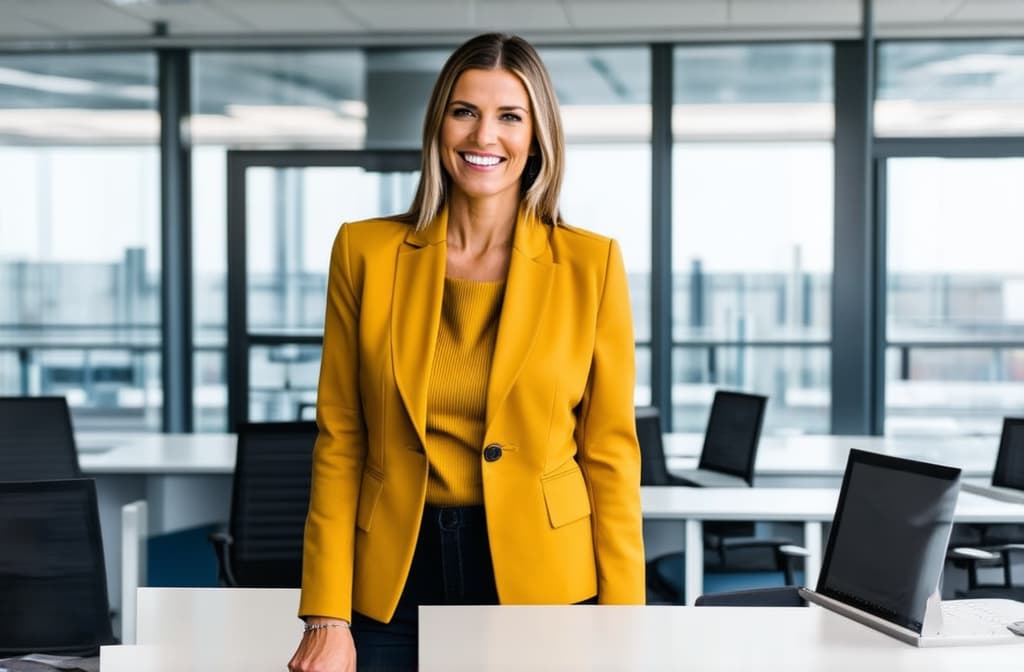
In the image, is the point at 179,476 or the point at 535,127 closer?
the point at 535,127

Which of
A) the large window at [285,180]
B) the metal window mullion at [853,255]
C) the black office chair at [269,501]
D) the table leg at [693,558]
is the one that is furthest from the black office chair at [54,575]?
the metal window mullion at [853,255]

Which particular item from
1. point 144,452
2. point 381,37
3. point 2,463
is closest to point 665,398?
point 381,37

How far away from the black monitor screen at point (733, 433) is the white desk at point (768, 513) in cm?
87

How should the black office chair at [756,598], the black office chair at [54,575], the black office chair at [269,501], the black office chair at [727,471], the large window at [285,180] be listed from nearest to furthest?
1. the black office chair at [756,598]
2. the black office chair at [54,575]
3. the black office chair at [269,501]
4. the black office chair at [727,471]
5. the large window at [285,180]

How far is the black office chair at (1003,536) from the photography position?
12.6 feet

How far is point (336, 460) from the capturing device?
168cm

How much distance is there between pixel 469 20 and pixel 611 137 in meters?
1.00

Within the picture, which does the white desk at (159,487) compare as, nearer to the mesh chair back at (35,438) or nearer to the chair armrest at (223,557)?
the mesh chair back at (35,438)

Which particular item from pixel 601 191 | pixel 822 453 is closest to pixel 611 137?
pixel 601 191

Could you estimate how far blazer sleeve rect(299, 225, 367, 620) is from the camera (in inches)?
65.2

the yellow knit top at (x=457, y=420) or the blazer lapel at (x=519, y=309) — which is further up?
the blazer lapel at (x=519, y=309)

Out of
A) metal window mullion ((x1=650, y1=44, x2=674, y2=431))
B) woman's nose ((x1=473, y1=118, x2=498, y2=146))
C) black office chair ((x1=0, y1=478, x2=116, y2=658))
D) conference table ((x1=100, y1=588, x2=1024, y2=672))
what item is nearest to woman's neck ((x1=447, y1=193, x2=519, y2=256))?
woman's nose ((x1=473, y1=118, x2=498, y2=146))

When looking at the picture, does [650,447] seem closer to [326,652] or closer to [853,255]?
[853,255]

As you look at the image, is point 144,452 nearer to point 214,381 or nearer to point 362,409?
point 214,381
